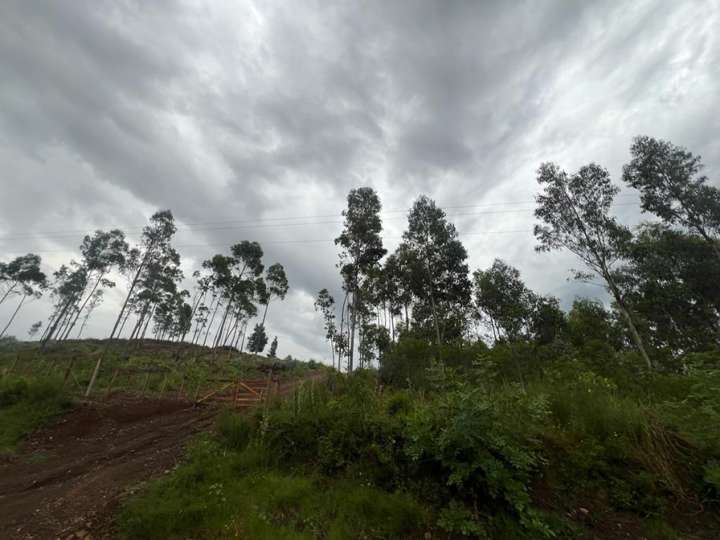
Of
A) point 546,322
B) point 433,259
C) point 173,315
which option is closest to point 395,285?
point 433,259

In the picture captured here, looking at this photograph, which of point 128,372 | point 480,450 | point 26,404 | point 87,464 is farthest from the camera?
point 128,372

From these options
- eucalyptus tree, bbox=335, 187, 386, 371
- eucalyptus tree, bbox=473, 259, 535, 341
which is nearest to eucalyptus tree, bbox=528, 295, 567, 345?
eucalyptus tree, bbox=473, 259, 535, 341

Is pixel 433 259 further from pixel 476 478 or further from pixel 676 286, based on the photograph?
pixel 476 478

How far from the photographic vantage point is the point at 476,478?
3.83 meters

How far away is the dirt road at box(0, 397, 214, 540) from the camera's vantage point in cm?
433

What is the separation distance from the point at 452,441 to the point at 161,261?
2928cm

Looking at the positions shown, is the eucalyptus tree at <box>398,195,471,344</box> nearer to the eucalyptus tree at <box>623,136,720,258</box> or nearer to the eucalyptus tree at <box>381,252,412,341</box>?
the eucalyptus tree at <box>381,252,412,341</box>

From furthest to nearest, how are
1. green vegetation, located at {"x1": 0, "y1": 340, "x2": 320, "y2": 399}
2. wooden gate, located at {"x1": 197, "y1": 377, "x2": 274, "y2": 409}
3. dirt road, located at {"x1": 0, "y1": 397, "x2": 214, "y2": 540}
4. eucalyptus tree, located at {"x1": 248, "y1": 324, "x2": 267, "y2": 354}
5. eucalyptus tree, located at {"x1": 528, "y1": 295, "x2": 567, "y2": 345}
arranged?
1. eucalyptus tree, located at {"x1": 248, "y1": 324, "x2": 267, "y2": 354}
2. eucalyptus tree, located at {"x1": 528, "y1": 295, "x2": 567, "y2": 345}
3. green vegetation, located at {"x1": 0, "y1": 340, "x2": 320, "y2": 399}
4. wooden gate, located at {"x1": 197, "y1": 377, "x2": 274, "y2": 409}
5. dirt road, located at {"x1": 0, "y1": 397, "x2": 214, "y2": 540}

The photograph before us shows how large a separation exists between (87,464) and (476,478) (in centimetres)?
817

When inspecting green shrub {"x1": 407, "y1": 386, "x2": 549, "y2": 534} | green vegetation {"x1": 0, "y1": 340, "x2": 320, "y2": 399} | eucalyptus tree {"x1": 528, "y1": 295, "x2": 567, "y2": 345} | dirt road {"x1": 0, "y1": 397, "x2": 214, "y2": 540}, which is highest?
eucalyptus tree {"x1": 528, "y1": 295, "x2": 567, "y2": 345}

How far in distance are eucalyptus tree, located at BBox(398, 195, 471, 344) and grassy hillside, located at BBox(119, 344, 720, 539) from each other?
1641cm

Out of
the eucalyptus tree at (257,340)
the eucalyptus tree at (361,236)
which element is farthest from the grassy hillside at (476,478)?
the eucalyptus tree at (257,340)

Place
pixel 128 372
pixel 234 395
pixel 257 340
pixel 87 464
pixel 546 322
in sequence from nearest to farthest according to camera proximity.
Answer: pixel 87 464 < pixel 234 395 < pixel 128 372 < pixel 546 322 < pixel 257 340

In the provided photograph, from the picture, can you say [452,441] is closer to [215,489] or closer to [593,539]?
[593,539]
